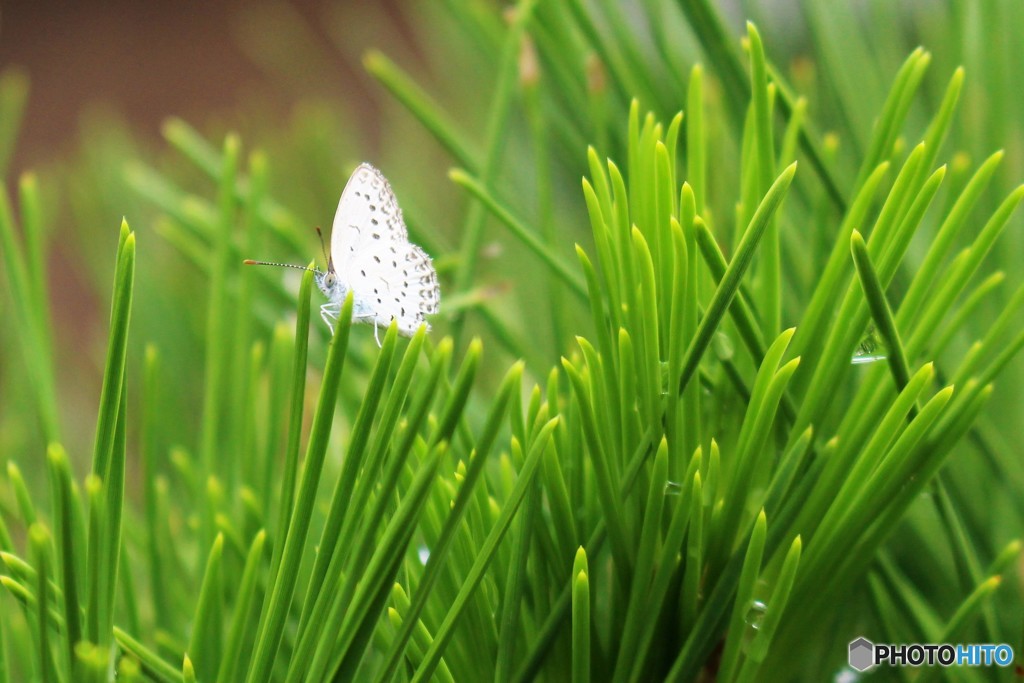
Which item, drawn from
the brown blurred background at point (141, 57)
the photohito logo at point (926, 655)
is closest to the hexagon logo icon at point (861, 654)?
the photohito logo at point (926, 655)

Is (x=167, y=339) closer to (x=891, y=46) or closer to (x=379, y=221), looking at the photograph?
(x=379, y=221)

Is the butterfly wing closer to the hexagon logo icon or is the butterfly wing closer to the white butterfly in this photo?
the white butterfly

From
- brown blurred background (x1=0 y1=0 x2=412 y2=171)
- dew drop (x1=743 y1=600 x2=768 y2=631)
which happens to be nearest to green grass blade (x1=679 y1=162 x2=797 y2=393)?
dew drop (x1=743 y1=600 x2=768 y2=631)

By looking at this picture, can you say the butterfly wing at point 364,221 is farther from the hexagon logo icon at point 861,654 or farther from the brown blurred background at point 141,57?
the brown blurred background at point 141,57

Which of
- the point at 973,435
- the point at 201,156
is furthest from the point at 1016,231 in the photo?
the point at 201,156

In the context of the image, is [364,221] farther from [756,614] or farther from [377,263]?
[756,614]

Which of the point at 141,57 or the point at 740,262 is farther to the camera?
the point at 141,57

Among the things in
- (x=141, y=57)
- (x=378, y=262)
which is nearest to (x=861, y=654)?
(x=378, y=262)
